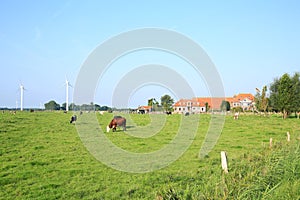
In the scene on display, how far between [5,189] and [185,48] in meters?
10.5

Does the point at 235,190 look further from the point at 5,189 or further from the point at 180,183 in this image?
the point at 5,189

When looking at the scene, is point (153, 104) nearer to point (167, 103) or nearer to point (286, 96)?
point (167, 103)

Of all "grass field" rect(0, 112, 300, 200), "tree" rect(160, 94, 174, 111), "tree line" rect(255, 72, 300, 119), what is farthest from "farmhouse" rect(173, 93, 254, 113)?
"grass field" rect(0, 112, 300, 200)

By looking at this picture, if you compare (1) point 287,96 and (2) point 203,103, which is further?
(2) point 203,103

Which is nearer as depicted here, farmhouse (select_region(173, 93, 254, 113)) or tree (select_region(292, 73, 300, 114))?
tree (select_region(292, 73, 300, 114))

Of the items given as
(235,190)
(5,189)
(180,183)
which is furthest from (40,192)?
(235,190)

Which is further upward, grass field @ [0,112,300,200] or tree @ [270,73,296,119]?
tree @ [270,73,296,119]

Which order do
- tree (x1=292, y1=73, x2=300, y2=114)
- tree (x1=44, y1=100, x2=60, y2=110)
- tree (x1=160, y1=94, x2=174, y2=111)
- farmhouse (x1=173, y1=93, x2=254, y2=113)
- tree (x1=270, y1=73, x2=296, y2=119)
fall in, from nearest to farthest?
1. tree (x1=270, y1=73, x2=296, y2=119)
2. tree (x1=292, y1=73, x2=300, y2=114)
3. farmhouse (x1=173, y1=93, x2=254, y2=113)
4. tree (x1=160, y1=94, x2=174, y2=111)
5. tree (x1=44, y1=100, x2=60, y2=110)

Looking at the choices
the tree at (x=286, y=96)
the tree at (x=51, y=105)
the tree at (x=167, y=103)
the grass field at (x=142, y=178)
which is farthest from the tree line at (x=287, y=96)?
the tree at (x=51, y=105)

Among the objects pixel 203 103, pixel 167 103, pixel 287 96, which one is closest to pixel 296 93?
pixel 287 96

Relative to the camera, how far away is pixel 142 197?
8.09 meters

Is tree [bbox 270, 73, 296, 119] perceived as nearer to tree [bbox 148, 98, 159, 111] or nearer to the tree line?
the tree line

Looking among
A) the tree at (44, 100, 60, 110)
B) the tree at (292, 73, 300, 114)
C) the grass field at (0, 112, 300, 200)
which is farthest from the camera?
the tree at (44, 100, 60, 110)

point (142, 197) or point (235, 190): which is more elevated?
point (235, 190)
